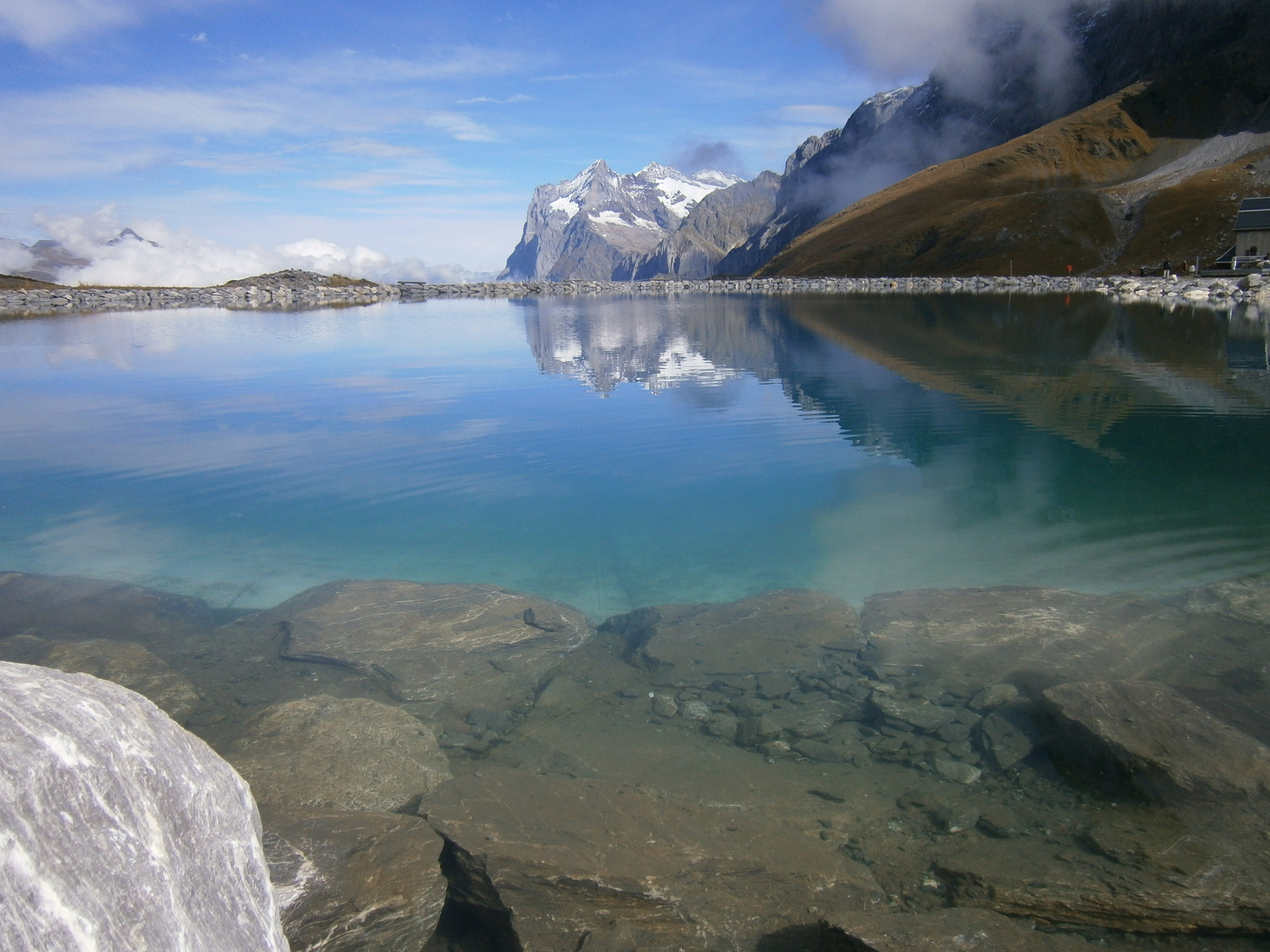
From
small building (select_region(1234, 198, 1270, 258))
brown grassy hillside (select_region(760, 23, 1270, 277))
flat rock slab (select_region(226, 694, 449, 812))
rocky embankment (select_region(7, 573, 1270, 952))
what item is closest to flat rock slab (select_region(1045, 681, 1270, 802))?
rocky embankment (select_region(7, 573, 1270, 952))

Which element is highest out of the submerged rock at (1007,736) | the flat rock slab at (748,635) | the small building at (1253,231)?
the small building at (1253,231)

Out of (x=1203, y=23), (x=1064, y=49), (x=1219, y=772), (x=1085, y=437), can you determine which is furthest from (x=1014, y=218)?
(x=1219, y=772)

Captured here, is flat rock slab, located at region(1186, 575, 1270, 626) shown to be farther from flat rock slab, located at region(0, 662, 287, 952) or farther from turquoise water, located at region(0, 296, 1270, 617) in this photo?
flat rock slab, located at region(0, 662, 287, 952)

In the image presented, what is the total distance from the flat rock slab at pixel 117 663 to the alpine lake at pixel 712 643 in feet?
0.19

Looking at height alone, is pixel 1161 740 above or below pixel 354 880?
below

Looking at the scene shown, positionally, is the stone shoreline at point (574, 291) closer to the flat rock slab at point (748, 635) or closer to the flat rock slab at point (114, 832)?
the flat rock slab at point (748, 635)

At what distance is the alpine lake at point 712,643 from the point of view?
17.0ft

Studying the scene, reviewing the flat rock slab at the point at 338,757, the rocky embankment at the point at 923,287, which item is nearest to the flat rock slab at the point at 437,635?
the flat rock slab at the point at 338,757

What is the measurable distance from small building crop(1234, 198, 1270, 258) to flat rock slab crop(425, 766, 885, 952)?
101 meters

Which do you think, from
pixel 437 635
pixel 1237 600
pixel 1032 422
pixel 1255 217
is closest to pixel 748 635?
pixel 437 635

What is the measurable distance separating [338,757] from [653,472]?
10.4 m

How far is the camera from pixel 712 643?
9.01 metres

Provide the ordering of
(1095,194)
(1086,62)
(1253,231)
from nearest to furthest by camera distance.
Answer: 1. (1253,231)
2. (1095,194)
3. (1086,62)

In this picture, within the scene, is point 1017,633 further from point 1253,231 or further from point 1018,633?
point 1253,231
